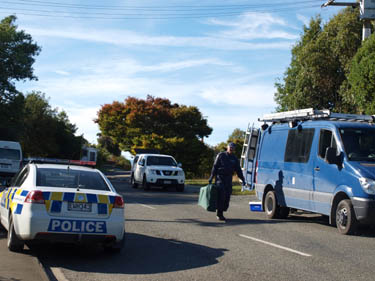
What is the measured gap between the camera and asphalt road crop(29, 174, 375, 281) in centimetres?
704

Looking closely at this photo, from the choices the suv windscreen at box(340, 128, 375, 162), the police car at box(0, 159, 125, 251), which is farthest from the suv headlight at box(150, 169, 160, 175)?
the police car at box(0, 159, 125, 251)

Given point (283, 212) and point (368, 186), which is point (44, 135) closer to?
point (283, 212)

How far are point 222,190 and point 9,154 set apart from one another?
54.1 ft

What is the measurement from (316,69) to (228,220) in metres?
16.1

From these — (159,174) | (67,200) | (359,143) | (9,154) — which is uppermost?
(359,143)

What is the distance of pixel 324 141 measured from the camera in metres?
11.9

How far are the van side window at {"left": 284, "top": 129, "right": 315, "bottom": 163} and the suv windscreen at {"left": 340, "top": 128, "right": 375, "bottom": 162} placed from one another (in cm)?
101

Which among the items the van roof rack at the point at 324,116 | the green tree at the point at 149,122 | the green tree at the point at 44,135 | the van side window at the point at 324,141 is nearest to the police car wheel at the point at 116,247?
the van side window at the point at 324,141

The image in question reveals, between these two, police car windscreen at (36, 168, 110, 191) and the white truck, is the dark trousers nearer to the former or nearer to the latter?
police car windscreen at (36, 168, 110, 191)

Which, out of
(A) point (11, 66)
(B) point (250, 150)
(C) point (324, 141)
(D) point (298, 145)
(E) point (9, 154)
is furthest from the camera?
(A) point (11, 66)

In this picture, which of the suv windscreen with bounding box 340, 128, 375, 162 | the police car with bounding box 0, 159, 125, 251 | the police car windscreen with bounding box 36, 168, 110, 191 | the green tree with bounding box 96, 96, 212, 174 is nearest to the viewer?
the police car with bounding box 0, 159, 125, 251

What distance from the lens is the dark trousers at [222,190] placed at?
12.8m

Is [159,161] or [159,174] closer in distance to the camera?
[159,174]

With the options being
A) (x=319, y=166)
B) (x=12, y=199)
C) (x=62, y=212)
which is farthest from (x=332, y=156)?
(x=12, y=199)
